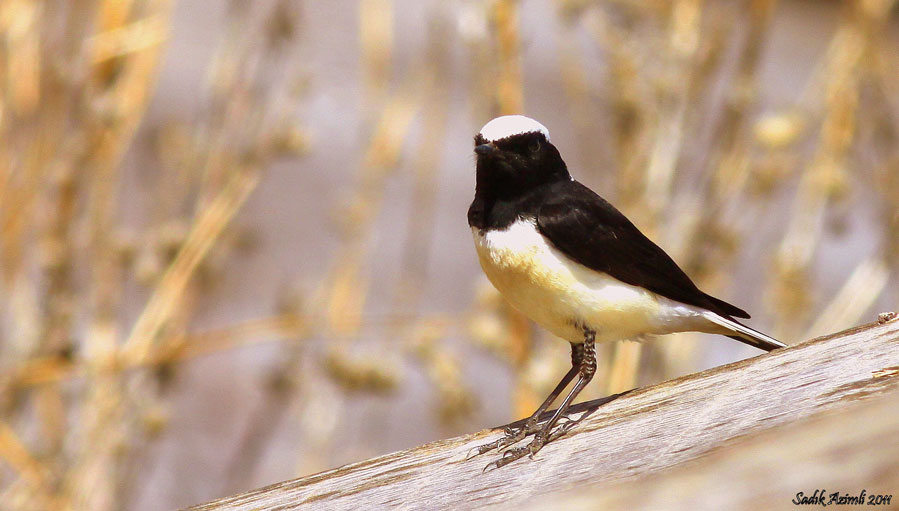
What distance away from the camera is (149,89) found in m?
3.07

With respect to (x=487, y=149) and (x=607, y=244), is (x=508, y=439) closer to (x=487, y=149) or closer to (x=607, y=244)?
(x=607, y=244)

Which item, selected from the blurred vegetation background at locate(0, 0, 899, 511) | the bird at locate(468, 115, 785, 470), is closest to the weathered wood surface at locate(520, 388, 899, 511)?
the bird at locate(468, 115, 785, 470)

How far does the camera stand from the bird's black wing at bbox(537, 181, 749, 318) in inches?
88.9

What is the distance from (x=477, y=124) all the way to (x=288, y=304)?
33.2 inches

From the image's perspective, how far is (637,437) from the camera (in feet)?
5.21

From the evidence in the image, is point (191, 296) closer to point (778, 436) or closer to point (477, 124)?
point (477, 124)

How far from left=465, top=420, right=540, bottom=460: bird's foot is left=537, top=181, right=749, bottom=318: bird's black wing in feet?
1.37

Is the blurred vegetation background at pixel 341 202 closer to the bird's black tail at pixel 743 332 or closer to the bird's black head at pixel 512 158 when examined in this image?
the bird's black head at pixel 512 158

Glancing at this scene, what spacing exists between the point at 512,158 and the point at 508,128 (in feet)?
0.26

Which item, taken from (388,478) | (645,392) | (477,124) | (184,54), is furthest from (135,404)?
(184,54)

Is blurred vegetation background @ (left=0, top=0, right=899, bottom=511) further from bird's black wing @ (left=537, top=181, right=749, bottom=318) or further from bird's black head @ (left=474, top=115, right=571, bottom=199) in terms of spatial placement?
bird's black wing @ (left=537, top=181, right=749, bottom=318)

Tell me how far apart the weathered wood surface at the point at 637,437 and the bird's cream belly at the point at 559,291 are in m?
0.32

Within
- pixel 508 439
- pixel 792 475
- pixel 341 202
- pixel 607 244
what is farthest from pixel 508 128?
pixel 792 475

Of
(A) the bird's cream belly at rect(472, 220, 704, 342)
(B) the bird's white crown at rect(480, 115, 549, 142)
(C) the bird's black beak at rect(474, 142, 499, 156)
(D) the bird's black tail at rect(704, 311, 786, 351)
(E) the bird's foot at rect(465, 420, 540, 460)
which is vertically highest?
(B) the bird's white crown at rect(480, 115, 549, 142)
